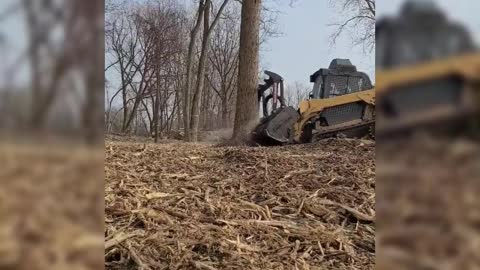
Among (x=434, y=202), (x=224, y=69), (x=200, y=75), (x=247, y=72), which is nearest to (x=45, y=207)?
(x=434, y=202)

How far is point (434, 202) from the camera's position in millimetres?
220

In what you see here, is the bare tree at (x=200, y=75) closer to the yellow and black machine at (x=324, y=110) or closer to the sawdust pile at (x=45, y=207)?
the yellow and black machine at (x=324, y=110)

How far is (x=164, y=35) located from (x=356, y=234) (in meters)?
6.51

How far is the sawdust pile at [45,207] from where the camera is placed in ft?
0.86

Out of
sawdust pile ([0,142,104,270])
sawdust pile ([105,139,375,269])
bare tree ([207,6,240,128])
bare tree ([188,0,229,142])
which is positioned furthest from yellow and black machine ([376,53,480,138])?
bare tree ([207,6,240,128])

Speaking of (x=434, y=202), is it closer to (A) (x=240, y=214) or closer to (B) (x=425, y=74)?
(B) (x=425, y=74)

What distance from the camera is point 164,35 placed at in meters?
7.20

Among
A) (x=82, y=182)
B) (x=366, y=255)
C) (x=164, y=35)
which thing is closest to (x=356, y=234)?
(x=366, y=255)

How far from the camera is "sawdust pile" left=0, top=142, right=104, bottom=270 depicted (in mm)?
261

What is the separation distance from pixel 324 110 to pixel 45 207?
14.8 feet

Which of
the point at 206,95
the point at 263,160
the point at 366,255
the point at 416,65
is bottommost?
the point at 366,255

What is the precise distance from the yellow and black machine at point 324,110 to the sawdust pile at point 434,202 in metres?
3.69

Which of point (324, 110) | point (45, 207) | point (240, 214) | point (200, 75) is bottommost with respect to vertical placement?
point (240, 214)

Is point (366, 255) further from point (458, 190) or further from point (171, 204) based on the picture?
point (458, 190)
